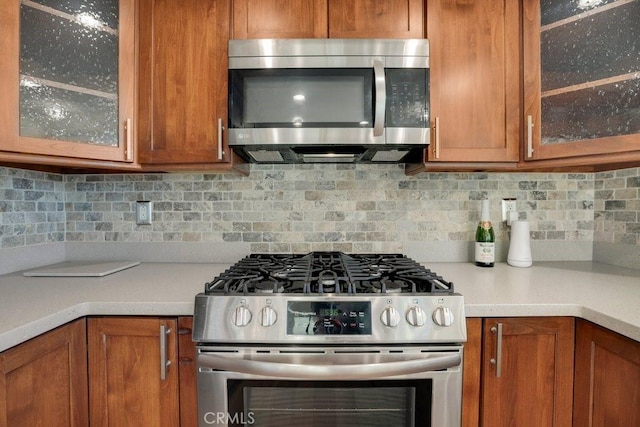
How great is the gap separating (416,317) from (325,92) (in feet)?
3.02

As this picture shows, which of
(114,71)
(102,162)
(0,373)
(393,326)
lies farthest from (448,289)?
(114,71)

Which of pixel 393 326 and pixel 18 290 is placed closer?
pixel 393 326

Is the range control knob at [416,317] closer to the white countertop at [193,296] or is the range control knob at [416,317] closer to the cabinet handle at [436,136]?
the white countertop at [193,296]

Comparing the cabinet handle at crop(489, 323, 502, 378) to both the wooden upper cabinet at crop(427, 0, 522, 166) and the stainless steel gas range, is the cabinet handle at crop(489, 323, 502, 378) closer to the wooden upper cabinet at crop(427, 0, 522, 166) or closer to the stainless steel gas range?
the stainless steel gas range

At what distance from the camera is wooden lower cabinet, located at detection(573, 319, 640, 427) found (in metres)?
0.90

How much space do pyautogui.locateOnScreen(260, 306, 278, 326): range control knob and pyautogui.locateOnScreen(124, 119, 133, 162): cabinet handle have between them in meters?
0.92

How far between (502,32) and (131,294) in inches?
70.4

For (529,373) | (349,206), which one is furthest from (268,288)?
(529,373)

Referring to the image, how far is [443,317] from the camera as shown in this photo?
103cm

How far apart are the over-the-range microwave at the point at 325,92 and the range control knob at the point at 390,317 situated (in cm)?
67


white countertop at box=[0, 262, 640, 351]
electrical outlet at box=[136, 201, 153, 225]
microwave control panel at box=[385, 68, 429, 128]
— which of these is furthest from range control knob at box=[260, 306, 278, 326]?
electrical outlet at box=[136, 201, 153, 225]

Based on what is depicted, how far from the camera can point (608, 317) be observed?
37.0 inches

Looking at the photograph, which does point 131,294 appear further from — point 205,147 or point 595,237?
point 595,237

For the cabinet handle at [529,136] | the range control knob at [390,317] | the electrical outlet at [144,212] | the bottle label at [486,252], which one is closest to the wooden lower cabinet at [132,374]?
the range control knob at [390,317]
